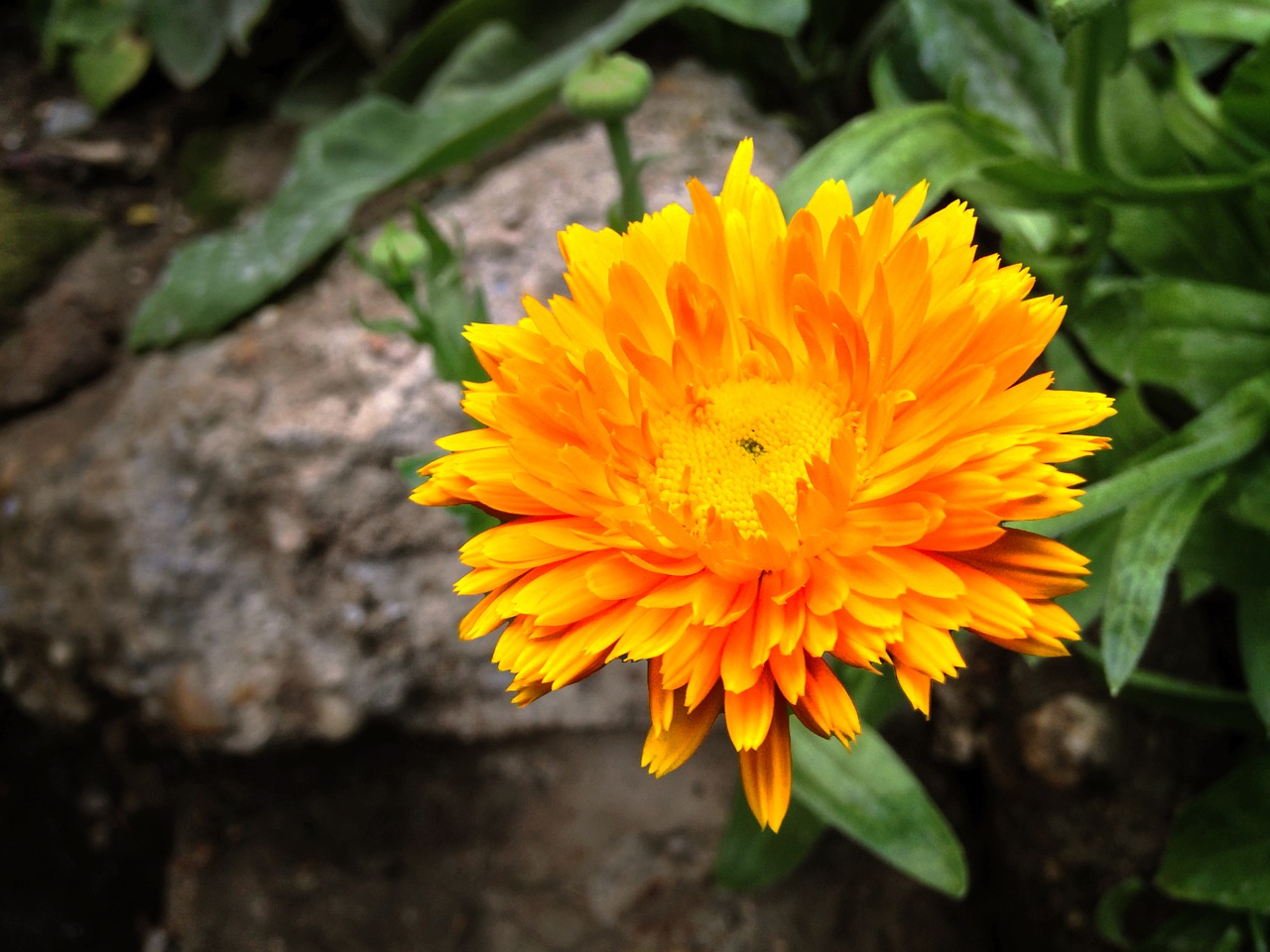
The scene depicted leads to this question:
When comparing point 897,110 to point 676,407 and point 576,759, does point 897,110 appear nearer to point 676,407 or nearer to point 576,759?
point 676,407

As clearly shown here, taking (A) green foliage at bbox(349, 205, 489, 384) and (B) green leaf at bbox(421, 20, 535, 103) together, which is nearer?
(A) green foliage at bbox(349, 205, 489, 384)

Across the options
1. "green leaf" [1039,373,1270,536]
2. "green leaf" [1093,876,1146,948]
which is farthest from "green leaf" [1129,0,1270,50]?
"green leaf" [1093,876,1146,948]

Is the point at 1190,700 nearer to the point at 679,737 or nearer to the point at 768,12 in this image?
the point at 679,737

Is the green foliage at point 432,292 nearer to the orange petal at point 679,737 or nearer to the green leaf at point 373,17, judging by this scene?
the orange petal at point 679,737

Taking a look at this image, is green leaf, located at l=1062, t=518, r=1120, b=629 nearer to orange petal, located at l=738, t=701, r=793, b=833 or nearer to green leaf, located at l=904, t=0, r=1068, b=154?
orange petal, located at l=738, t=701, r=793, b=833

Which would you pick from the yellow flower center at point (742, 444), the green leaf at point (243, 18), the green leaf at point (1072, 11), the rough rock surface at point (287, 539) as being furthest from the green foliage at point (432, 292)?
the green leaf at point (243, 18)

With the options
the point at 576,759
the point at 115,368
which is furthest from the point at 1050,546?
the point at 115,368
